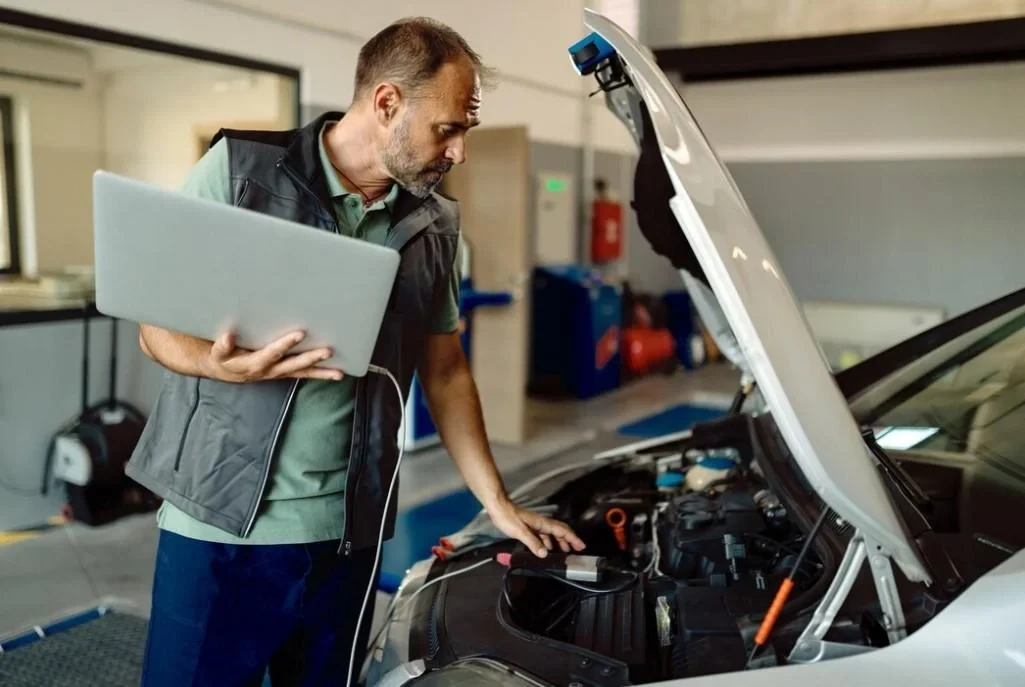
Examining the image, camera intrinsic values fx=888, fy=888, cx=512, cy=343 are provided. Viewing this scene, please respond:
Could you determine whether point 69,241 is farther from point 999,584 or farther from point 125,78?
point 999,584

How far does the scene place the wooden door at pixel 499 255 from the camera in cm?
582

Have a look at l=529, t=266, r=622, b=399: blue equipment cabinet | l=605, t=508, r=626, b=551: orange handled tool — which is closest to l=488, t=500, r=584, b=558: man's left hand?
l=605, t=508, r=626, b=551: orange handled tool

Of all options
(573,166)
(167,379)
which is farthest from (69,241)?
(573,166)

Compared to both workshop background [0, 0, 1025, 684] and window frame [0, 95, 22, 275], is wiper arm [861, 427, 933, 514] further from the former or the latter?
window frame [0, 95, 22, 275]

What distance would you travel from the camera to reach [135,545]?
394cm

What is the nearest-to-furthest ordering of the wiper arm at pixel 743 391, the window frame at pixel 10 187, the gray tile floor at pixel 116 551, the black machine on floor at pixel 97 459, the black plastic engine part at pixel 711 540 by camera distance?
the black plastic engine part at pixel 711 540 → the wiper arm at pixel 743 391 → the gray tile floor at pixel 116 551 → the window frame at pixel 10 187 → the black machine on floor at pixel 97 459

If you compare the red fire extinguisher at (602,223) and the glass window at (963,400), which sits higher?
the red fire extinguisher at (602,223)

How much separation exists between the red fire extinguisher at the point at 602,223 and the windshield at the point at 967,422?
6104 millimetres

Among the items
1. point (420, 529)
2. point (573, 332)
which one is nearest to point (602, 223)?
point (573, 332)

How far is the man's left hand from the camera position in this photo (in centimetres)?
179

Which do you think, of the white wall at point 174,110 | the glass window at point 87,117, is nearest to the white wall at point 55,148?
the glass window at point 87,117

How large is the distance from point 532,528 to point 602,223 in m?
6.59

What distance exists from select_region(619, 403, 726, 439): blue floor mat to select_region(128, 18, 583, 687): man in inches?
183

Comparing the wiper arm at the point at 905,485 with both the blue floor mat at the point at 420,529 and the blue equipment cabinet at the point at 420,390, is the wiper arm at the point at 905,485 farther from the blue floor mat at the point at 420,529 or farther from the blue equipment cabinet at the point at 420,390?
the blue equipment cabinet at the point at 420,390
